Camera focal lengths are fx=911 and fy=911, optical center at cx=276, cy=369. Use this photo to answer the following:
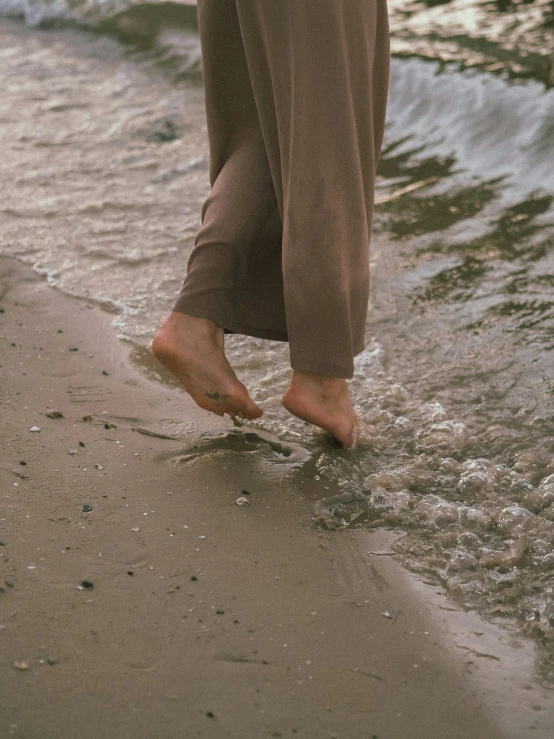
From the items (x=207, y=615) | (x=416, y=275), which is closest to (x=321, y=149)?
(x=207, y=615)

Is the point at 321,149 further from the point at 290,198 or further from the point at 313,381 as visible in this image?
the point at 313,381

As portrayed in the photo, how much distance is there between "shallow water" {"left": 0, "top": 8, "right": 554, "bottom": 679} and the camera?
67.6 inches

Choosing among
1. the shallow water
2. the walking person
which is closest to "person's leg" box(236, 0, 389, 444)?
the walking person

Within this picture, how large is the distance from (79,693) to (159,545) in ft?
1.18

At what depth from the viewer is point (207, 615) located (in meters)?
1.38

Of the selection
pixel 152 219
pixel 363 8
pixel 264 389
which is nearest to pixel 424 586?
pixel 264 389

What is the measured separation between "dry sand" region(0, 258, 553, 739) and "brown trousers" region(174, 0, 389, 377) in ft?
1.06

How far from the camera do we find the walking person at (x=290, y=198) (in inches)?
62.7

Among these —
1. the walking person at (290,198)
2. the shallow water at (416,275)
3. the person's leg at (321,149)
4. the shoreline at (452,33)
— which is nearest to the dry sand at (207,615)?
the shallow water at (416,275)

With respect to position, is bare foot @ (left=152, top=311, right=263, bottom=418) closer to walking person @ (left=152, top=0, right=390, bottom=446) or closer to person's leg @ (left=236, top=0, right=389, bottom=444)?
walking person @ (left=152, top=0, right=390, bottom=446)

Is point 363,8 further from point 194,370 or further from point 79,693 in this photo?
point 79,693

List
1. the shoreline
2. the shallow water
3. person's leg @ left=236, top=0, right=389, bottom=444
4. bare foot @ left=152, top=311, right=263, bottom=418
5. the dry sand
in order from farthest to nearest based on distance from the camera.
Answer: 1. the shoreline
2. bare foot @ left=152, top=311, right=263, bottom=418
3. the shallow water
4. person's leg @ left=236, top=0, right=389, bottom=444
5. the dry sand

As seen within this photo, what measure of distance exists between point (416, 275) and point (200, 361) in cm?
127

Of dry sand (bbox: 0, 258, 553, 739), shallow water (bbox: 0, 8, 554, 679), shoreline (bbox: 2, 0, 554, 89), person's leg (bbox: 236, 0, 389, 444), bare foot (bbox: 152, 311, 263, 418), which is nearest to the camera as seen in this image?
dry sand (bbox: 0, 258, 553, 739)
